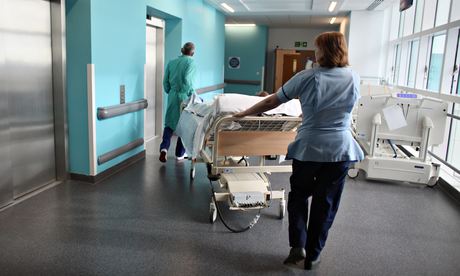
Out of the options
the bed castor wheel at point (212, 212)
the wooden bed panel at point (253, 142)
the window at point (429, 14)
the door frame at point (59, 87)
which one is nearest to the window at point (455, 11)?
the window at point (429, 14)

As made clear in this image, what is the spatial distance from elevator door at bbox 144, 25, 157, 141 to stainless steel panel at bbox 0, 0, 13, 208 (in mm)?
3266

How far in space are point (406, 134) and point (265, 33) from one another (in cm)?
874

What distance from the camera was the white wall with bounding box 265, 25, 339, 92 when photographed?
13.5 m

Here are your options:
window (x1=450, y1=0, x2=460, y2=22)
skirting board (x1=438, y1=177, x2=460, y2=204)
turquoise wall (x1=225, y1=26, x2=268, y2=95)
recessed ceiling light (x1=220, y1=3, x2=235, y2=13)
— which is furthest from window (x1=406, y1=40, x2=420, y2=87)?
turquoise wall (x1=225, y1=26, x2=268, y2=95)

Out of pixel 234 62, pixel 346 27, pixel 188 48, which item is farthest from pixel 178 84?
pixel 234 62

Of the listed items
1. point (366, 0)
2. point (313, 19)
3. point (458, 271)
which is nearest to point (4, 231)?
point (458, 271)

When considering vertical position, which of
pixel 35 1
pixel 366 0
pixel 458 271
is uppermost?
pixel 366 0

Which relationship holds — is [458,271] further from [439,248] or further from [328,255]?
[328,255]

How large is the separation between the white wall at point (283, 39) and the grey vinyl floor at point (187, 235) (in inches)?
376

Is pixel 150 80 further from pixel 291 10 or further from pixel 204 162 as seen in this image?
pixel 291 10

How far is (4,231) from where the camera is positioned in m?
3.16

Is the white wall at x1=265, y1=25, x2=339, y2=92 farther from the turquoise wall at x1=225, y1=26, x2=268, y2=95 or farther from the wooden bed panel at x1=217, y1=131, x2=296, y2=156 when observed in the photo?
the wooden bed panel at x1=217, y1=131, x2=296, y2=156

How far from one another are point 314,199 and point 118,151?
2.96 metres

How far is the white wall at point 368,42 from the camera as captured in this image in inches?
371
